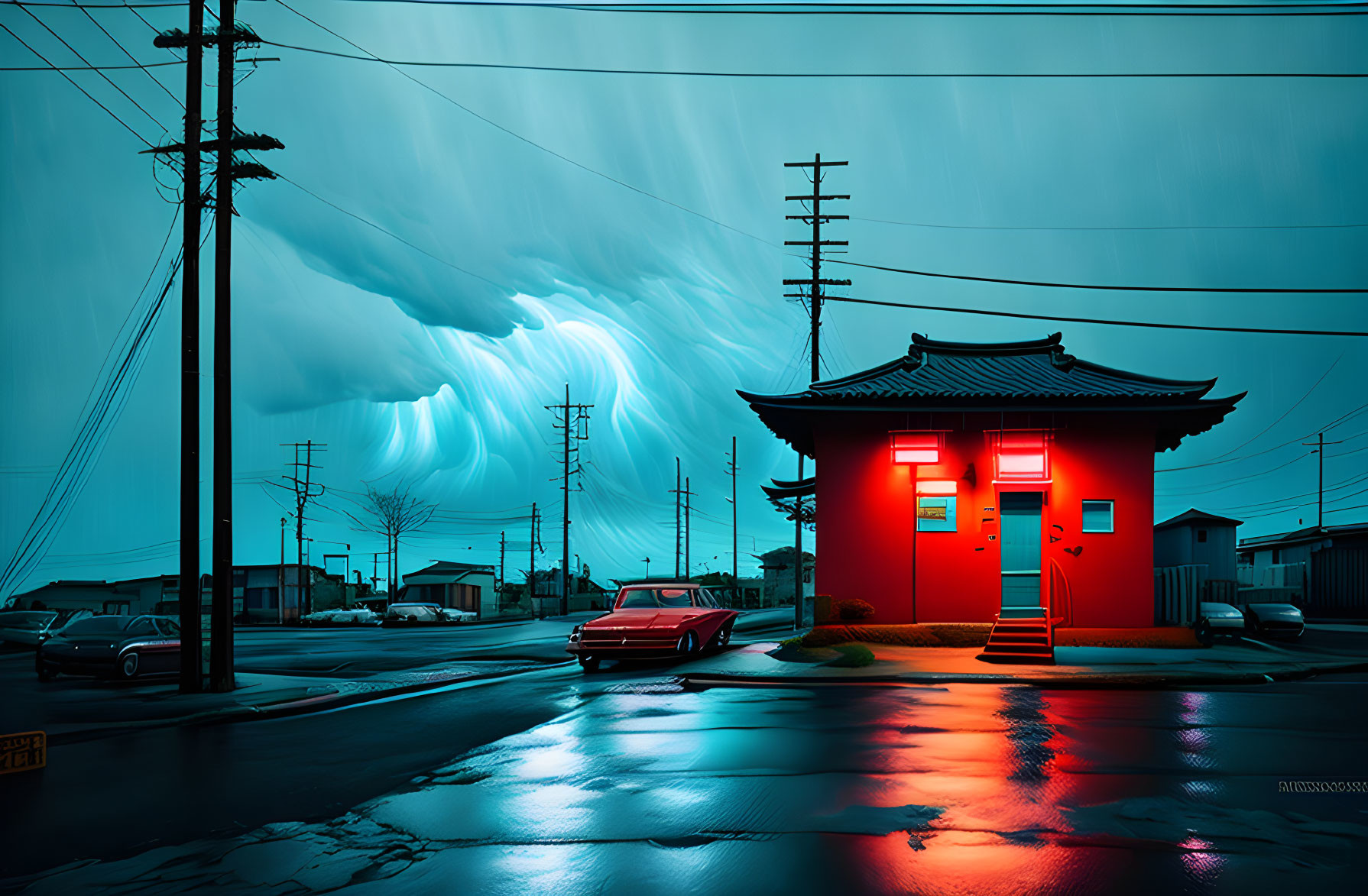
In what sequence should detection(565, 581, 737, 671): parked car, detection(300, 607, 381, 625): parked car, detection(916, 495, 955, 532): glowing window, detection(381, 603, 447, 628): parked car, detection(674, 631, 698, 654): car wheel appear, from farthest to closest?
detection(300, 607, 381, 625): parked car < detection(381, 603, 447, 628): parked car < detection(916, 495, 955, 532): glowing window < detection(674, 631, 698, 654): car wheel < detection(565, 581, 737, 671): parked car

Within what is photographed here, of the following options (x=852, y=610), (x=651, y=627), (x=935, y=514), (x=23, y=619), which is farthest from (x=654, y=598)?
(x=23, y=619)

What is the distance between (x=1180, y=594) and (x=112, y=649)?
22.4m

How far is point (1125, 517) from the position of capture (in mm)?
21547

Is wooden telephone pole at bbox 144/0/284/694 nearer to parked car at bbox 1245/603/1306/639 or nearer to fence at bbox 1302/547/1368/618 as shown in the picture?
parked car at bbox 1245/603/1306/639

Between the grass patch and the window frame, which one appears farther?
the window frame

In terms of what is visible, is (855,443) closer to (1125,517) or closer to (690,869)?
(1125,517)

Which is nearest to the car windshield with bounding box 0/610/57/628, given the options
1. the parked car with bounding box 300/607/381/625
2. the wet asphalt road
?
the parked car with bounding box 300/607/381/625

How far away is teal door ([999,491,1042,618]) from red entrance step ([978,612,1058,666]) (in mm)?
2203

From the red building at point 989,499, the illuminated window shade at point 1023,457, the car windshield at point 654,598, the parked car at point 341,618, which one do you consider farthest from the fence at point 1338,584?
the parked car at point 341,618

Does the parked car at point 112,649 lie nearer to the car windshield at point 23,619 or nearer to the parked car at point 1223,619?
the car windshield at point 23,619

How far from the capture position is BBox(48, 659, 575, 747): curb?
12.7m

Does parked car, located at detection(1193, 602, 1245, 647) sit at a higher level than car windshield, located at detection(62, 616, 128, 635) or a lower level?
lower

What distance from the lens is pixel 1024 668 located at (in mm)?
17703

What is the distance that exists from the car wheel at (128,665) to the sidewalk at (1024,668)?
10.8 meters
